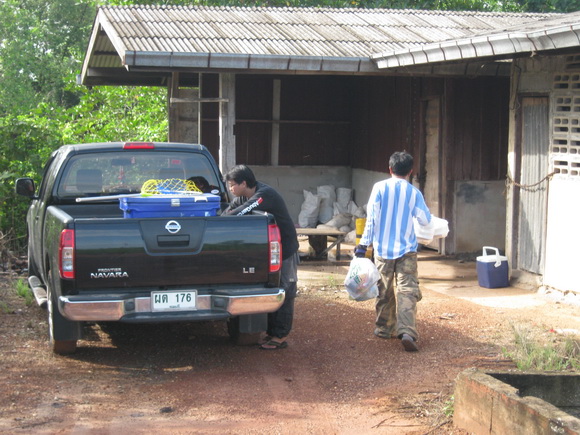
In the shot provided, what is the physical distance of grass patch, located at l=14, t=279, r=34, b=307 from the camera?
9142 mm

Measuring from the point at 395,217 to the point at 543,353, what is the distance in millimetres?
1771

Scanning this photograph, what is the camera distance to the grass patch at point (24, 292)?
30.0ft

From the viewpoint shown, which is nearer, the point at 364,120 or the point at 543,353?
the point at 543,353

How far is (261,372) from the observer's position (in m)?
6.55

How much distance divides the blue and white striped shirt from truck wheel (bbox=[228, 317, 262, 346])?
128cm

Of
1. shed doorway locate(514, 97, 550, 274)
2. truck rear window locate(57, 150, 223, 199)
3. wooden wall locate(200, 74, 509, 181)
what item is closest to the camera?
truck rear window locate(57, 150, 223, 199)

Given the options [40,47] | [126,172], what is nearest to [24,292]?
[126,172]

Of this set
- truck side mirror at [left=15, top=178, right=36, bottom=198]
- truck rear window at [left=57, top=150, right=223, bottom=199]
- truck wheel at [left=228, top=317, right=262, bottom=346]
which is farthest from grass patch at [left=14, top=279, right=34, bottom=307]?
truck wheel at [left=228, top=317, right=262, bottom=346]

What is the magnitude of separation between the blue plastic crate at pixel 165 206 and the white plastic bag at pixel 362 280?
1.40 meters

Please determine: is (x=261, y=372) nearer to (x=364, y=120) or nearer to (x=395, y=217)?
(x=395, y=217)

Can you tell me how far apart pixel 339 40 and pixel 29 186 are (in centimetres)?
586

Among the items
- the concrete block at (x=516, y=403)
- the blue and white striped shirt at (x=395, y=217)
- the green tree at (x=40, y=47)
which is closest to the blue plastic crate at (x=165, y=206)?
the blue and white striped shirt at (x=395, y=217)

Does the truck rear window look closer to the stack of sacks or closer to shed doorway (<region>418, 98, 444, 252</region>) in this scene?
shed doorway (<region>418, 98, 444, 252</region>)

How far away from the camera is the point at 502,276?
10164mm
